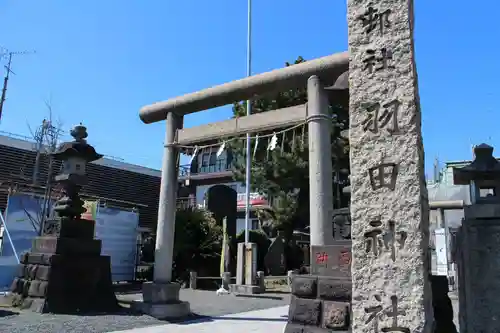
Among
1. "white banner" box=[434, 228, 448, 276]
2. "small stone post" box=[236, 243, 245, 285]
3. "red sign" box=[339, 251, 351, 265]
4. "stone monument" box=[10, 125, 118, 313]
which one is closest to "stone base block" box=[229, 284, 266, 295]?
"small stone post" box=[236, 243, 245, 285]

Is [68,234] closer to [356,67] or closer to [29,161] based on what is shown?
[356,67]

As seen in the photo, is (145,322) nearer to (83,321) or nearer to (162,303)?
(162,303)

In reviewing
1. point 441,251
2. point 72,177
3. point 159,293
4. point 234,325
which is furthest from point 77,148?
point 441,251

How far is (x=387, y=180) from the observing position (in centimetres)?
391

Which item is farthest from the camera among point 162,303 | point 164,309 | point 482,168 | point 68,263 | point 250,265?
point 250,265

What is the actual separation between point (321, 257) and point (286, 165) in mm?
11792

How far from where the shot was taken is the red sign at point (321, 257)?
20.5ft

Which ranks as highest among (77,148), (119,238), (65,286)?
(77,148)

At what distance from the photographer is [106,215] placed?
49.1ft

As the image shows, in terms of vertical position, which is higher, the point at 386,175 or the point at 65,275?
the point at 386,175

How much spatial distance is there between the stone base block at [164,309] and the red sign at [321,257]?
4.26 metres

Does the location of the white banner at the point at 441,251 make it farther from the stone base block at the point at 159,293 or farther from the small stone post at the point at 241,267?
the stone base block at the point at 159,293

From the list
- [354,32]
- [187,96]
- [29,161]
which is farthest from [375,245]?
[29,161]

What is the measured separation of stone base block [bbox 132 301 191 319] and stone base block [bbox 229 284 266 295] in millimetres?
5429
